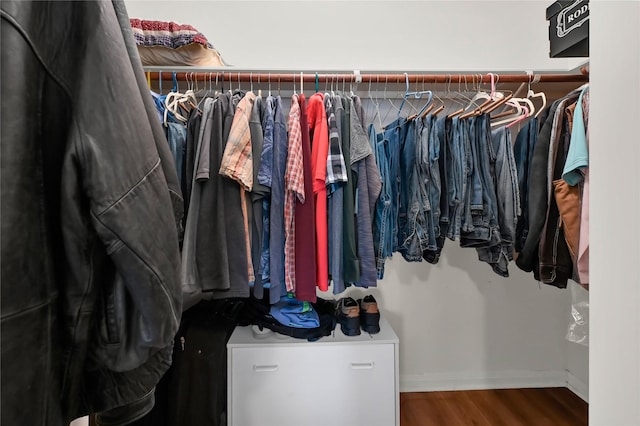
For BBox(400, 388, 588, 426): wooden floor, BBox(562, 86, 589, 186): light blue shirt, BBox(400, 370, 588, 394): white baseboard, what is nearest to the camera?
BBox(562, 86, 589, 186): light blue shirt

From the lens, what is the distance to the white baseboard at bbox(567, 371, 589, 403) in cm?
176

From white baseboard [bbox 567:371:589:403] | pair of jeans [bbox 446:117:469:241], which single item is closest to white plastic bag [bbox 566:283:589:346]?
pair of jeans [bbox 446:117:469:241]

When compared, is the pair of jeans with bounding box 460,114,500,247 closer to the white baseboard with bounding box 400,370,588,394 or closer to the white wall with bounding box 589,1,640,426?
the white wall with bounding box 589,1,640,426

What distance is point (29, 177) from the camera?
1.22 feet

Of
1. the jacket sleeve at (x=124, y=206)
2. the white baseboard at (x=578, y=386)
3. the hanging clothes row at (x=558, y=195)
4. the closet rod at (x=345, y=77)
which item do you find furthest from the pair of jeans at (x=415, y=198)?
the white baseboard at (x=578, y=386)

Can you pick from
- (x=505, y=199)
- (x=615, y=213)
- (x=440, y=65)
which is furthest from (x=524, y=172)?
(x=615, y=213)

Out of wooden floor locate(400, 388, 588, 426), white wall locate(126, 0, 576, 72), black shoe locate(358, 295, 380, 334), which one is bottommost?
wooden floor locate(400, 388, 588, 426)

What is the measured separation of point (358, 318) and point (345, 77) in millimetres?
1055

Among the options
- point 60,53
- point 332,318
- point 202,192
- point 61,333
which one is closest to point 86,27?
point 60,53

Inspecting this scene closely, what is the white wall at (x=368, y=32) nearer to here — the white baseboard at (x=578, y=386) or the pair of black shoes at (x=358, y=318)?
the pair of black shoes at (x=358, y=318)

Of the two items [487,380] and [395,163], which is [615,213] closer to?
[395,163]

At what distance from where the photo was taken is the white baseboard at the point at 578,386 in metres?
1.76

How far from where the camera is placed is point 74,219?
1.29 ft

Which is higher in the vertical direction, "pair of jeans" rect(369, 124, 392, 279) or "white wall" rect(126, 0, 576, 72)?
"white wall" rect(126, 0, 576, 72)
